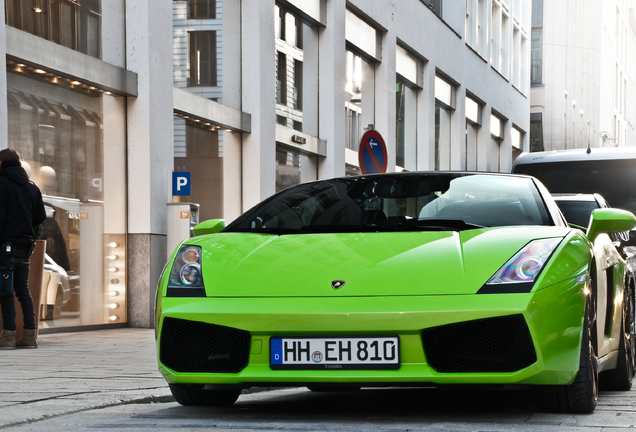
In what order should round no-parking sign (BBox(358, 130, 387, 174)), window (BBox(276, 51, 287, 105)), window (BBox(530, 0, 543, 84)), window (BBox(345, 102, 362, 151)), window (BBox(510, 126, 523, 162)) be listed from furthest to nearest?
window (BBox(530, 0, 543, 84)) → window (BBox(510, 126, 523, 162)) → window (BBox(345, 102, 362, 151)) → window (BBox(276, 51, 287, 105)) → round no-parking sign (BBox(358, 130, 387, 174))

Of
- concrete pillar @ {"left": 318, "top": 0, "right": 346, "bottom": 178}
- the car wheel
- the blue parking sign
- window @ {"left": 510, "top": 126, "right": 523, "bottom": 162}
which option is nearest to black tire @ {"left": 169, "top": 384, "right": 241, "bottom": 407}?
the car wheel

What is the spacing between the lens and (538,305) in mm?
4203

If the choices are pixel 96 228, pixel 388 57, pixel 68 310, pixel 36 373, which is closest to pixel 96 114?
pixel 96 228

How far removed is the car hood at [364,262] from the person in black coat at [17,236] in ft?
14.5

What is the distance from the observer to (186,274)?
4684 mm

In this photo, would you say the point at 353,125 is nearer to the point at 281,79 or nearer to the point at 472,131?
the point at 281,79

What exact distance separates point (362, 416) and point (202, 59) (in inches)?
427

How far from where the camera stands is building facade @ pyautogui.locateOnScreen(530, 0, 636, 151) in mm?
56438

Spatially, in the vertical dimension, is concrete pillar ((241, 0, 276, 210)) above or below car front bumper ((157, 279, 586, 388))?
above

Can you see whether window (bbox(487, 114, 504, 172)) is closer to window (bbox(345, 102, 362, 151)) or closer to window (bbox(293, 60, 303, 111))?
window (bbox(345, 102, 362, 151))

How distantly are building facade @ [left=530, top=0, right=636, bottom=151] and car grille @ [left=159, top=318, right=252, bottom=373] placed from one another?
47074mm

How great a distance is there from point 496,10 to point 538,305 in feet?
112

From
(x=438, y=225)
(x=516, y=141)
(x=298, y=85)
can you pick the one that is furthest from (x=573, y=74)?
(x=438, y=225)

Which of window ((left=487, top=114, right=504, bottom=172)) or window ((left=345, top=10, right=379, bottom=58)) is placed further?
window ((left=487, top=114, right=504, bottom=172))
